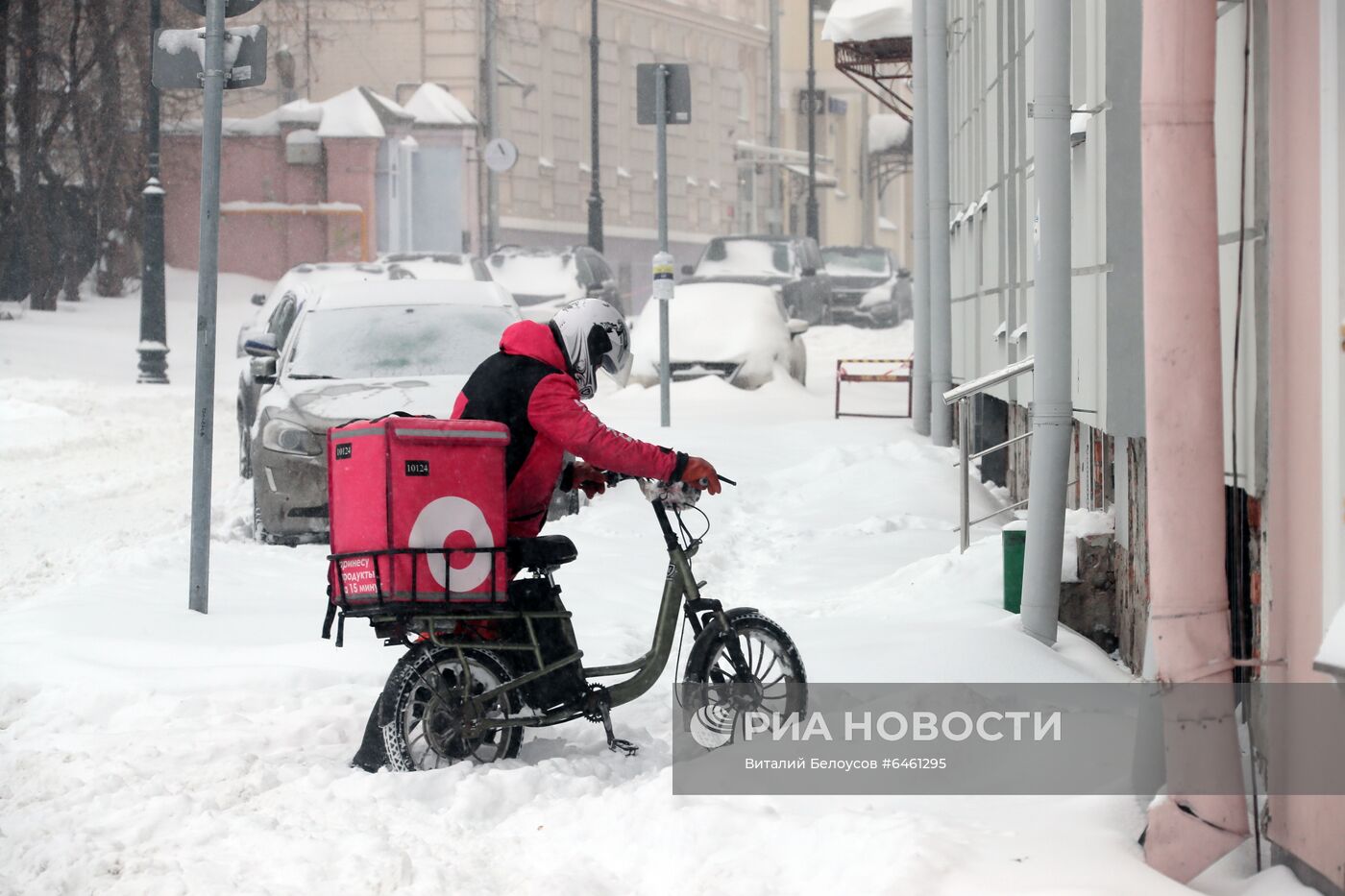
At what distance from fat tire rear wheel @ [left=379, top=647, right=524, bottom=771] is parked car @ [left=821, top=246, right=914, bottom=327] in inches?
1192

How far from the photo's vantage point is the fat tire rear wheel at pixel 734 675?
5.76 metres

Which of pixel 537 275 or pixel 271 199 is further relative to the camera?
pixel 271 199

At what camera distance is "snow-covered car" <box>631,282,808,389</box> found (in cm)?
2069

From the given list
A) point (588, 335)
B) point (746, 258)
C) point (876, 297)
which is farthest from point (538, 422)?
point (876, 297)

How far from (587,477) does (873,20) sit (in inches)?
838

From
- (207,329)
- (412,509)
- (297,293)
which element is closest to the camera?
(412,509)

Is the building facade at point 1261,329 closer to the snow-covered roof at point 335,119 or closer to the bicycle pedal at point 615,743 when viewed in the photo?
the bicycle pedal at point 615,743

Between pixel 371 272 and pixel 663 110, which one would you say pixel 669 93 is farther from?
pixel 371 272

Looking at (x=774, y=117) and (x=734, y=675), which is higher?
(x=774, y=117)

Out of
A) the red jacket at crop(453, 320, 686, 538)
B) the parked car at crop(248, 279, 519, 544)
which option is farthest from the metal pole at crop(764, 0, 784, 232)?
the red jacket at crop(453, 320, 686, 538)

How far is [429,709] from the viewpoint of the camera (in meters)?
5.43

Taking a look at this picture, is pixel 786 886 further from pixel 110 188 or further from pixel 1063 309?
pixel 110 188

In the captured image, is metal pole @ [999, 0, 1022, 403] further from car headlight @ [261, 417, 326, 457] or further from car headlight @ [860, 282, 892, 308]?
car headlight @ [860, 282, 892, 308]

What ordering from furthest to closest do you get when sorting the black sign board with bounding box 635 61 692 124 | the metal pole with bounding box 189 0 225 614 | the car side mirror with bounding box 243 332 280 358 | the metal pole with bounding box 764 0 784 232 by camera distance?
the metal pole with bounding box 764 0 784 232, the black sign board with bounding box 635 61 692 124, the car side mirror with bounding box 243 332 280 358, the metal pole with bounding box 189 0 225 614
